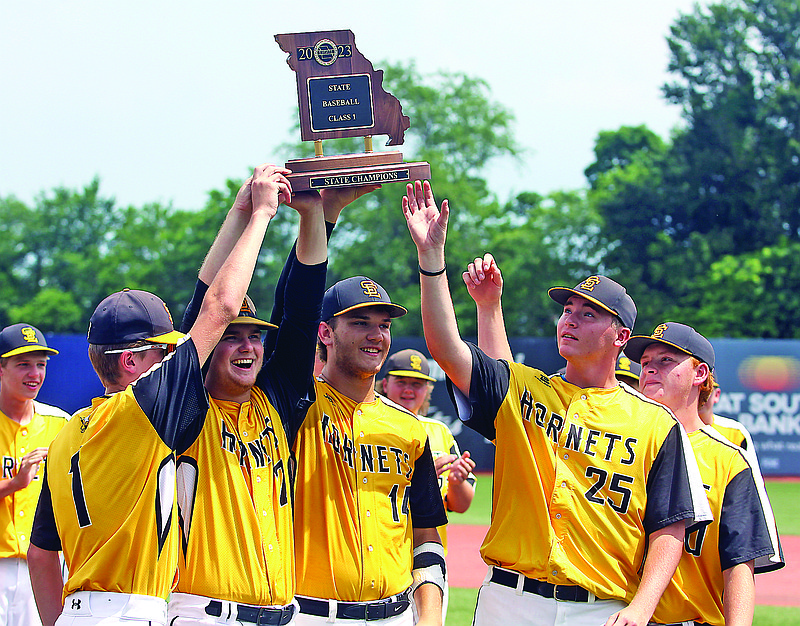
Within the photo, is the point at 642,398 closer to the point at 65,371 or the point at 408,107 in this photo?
the point at 65,371

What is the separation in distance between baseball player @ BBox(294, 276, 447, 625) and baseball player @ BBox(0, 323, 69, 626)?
7.64 feet

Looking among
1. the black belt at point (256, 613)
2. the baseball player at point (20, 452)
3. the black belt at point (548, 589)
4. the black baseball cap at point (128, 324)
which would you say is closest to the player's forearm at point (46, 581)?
the black belt at point (256, 613)

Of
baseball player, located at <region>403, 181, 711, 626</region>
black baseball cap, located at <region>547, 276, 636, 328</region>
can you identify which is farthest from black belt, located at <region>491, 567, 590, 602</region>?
black baseball cap, located at <region>547, 276, 636, 328</region>

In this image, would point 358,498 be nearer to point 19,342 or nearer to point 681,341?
point 681,341

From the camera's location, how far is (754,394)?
59.9 feet

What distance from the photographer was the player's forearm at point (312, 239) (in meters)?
3.95

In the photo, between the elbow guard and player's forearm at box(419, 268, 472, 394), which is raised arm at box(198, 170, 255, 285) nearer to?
player's forearm at box(419, 268, 472, 394)

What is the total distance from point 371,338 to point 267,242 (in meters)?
37.2

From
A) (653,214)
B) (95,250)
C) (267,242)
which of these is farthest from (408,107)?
(95,250)

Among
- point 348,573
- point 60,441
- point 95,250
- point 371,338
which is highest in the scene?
point 95,250

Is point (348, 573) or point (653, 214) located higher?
point (653, 214)

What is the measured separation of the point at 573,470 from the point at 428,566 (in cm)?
82

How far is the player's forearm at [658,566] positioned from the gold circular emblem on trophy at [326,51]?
104 inches

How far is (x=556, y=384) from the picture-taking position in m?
4.18
